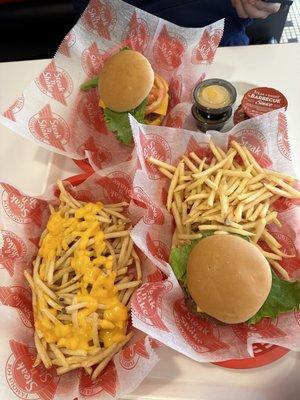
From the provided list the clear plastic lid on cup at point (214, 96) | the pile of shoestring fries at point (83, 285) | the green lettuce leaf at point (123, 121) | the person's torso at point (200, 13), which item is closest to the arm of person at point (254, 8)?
the person's torso at point (200, 13)

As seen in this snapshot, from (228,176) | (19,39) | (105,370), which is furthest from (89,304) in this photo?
(19,39)

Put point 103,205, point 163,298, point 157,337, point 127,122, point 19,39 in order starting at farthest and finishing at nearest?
point 19,39
point 127,122
point 103,205
point 163,298
point 157,337

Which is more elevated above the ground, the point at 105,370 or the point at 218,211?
the point at 218,211

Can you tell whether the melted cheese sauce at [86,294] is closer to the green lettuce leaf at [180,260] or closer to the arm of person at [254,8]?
the green lettuce leaf at [180,260]

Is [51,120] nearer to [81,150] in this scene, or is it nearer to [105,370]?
[81,150]

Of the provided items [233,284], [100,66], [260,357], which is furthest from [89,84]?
[260,357]

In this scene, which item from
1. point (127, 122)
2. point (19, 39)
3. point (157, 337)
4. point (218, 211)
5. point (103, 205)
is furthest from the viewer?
point (19, 39)

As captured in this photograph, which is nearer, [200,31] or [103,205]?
[103,205]
